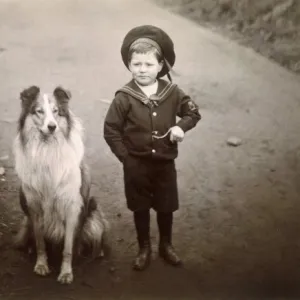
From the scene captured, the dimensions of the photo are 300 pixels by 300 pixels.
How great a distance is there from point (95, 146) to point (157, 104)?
0.29 meters

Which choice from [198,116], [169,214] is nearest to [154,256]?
[169,214]

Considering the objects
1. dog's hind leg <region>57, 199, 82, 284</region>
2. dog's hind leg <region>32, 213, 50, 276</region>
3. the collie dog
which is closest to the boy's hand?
the collie dog

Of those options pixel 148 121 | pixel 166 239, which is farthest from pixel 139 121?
pixel 166 239

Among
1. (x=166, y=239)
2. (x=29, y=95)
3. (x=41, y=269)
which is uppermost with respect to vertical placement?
(x=29, y=95)

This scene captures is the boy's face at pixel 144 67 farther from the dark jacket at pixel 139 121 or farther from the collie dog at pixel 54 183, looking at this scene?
the collie dog at pixel 54 183

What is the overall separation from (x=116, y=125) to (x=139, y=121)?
89mm

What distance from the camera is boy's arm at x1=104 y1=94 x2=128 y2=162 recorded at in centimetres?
197

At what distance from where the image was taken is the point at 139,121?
1.97m

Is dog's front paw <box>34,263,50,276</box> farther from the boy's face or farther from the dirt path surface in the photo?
the boy's face

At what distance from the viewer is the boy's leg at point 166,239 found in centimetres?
205

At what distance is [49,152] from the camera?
75.8 inches

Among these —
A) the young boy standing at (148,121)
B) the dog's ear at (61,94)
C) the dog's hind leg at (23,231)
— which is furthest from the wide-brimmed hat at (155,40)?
the dog's hind leg at (23,231)

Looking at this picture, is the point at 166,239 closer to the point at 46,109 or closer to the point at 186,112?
the point at 186,112

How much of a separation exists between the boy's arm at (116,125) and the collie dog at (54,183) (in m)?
0.11
